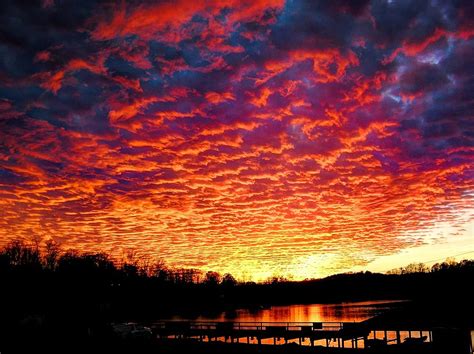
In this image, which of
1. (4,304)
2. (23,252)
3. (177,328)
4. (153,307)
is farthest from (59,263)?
(177,328)

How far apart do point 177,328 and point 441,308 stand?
3269 centimetres

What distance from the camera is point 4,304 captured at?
5741 cm

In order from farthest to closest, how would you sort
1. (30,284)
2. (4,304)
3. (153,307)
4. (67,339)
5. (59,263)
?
(153,307) < (59,263) < (30,284) < (4,304) < (67,339)

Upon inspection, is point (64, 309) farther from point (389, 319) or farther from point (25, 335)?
point (389, 319)

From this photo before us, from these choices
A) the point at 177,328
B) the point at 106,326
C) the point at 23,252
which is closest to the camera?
the point at 106,326

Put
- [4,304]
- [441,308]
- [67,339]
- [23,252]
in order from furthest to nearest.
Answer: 1. [23,252]
2. [4,304]
3. [67,339]
4. [441,308]

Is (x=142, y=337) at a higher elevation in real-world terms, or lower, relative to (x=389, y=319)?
lower

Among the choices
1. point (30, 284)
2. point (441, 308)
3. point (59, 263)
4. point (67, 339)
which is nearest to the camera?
point (441, 308)

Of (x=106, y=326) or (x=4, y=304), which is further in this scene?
(x=4, y=304)

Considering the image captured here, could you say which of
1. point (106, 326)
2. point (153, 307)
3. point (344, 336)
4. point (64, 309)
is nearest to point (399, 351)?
point (344, 336)

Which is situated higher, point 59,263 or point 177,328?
point 59,263

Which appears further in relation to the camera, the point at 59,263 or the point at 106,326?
the point at 59,263

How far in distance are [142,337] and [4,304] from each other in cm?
2461

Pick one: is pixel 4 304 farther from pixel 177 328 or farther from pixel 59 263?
pixel 59 263
